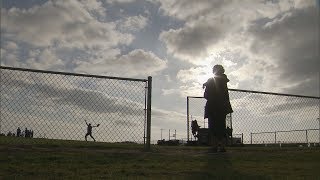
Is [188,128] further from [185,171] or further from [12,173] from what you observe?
[12,173]

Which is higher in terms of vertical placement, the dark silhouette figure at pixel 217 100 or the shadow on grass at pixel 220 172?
the dark silhouette figure at pixel 217 100

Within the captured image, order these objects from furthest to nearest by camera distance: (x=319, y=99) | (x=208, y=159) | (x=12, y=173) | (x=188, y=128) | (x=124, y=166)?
(x=188, y=128), (x=319, y=99), (x=208, y=159), (x=124, y=166), (x=12, y=173)

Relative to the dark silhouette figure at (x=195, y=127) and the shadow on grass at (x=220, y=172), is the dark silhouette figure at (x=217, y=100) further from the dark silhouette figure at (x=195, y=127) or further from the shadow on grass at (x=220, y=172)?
A: the dark silhouette figure at (x=195, y=127)

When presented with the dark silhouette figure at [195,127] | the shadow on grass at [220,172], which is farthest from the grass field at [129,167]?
the dark silhouette figure at [195,127]

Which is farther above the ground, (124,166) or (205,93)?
(205,93)

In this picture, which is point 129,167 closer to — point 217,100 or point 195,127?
point 217,100

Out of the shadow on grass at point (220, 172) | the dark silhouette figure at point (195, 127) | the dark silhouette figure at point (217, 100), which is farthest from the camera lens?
the dark silhouette figure at point (195, 127)

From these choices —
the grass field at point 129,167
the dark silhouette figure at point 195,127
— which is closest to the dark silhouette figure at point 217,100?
the grass field at point 129,167

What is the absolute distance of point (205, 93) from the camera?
920cm

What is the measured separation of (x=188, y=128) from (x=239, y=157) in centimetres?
739

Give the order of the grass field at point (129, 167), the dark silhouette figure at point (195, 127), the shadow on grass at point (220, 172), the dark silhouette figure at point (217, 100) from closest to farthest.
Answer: the grass field at point (129, 167), the shadow on grass at point (220, 172), the dark silhouette figure at point (217, 100), the dark silhouette figure at point (195, 127)

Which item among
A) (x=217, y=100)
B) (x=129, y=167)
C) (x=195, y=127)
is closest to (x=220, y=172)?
(x=129, y=167)

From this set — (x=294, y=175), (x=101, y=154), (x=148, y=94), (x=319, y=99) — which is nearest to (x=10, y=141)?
(x=101, y=154)

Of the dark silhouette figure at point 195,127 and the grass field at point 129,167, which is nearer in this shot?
the grass field at point 129,167
